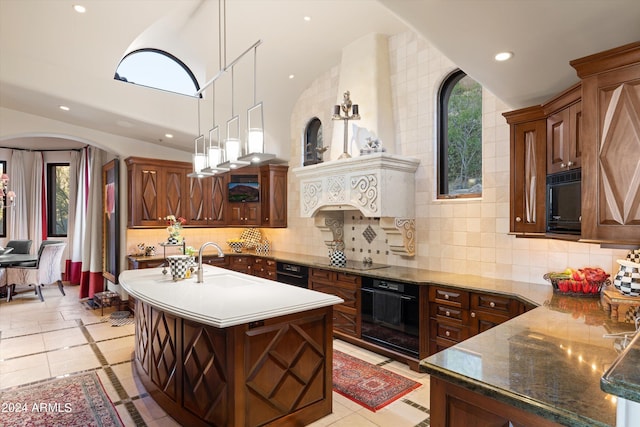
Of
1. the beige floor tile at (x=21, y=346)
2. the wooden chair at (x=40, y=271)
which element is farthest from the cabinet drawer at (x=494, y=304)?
the wooden chair at (x=40, y=271)

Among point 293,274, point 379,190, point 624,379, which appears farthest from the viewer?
point 293,274

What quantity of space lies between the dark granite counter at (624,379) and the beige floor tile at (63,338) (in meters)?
5.32

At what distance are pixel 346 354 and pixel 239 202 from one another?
11.5 ft

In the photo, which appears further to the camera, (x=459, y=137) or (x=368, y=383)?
(x=459, y=137)

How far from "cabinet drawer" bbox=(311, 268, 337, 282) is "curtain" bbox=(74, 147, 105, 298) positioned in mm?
4660

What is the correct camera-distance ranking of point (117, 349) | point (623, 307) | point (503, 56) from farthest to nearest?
point (117, 349)
point (623, 307)
point (503, 56)

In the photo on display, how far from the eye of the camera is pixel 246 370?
2303 millimetres

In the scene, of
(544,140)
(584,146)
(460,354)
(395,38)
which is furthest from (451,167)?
(460,354)

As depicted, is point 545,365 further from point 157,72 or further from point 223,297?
point 157,72

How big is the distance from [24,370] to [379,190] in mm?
4160

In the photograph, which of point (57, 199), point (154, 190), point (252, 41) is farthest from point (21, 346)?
point (57, 199)

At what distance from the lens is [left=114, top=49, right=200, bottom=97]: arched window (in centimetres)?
491

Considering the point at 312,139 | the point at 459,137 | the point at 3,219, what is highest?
the point at 312,139

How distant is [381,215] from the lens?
4.06 meters
